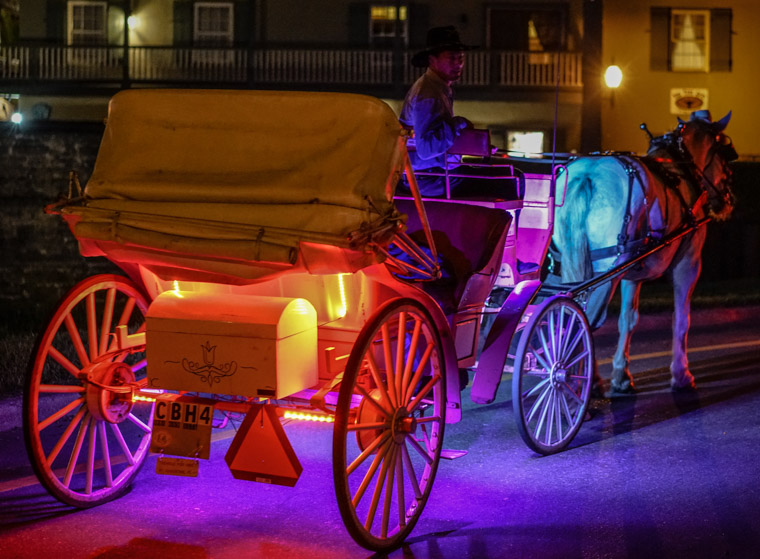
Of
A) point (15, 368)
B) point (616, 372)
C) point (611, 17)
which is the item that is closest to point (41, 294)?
point (15, 368)

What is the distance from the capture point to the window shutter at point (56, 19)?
29641mm

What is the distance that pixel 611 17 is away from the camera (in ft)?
97.7

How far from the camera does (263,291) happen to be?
19.2 ft

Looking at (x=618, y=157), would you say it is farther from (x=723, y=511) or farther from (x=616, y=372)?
(x=723, y=511)

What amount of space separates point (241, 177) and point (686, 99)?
2669cm

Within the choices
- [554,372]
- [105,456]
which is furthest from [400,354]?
[554,372]

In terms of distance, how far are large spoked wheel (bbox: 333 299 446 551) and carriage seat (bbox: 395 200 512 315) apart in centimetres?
70

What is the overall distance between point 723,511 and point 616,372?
322 centimetres

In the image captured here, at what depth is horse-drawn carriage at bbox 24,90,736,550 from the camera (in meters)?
5.17

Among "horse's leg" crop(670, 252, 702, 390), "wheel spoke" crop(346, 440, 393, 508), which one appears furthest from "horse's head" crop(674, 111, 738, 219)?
"wheel spoke" crop(346, 440, 393, 508)

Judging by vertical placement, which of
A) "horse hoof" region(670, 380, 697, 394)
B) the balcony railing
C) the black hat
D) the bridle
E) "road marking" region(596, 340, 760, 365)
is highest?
the balcony railing

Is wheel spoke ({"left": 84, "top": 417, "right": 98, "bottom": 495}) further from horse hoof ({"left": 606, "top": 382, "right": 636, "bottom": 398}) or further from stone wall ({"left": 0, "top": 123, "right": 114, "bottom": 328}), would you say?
stone wall ({"left": 0, "top": 123, "right": 114, "bottom": 328})

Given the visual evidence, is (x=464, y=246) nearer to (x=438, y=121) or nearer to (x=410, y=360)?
(x=438, y=121)

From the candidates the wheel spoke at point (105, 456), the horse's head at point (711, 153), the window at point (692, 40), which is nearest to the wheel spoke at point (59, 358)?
the wheel spoke at point (105, 456)
